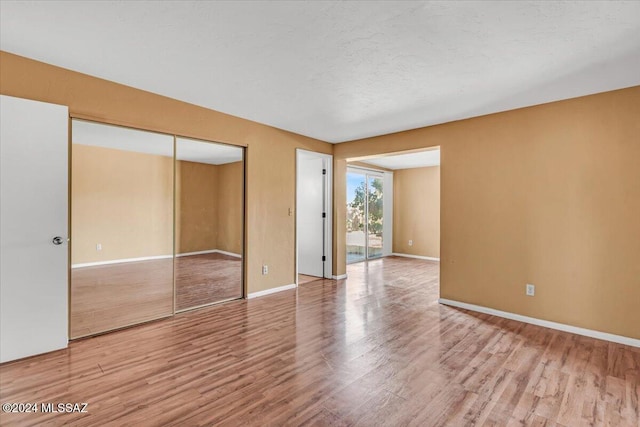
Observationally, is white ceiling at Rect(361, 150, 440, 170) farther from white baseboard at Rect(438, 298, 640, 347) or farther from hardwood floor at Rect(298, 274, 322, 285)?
white baseboard at Rect(438, 298, 640, 347)

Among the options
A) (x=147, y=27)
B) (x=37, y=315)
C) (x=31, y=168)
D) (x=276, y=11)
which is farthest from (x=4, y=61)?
(x=276, y=11)

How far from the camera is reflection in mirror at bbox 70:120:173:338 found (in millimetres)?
2963

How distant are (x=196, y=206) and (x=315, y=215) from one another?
236 centimetres

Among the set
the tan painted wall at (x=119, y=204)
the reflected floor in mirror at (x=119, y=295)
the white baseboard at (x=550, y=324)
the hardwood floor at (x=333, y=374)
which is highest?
the tan painted wall at (x=119, y=204)

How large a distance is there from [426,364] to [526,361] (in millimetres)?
880

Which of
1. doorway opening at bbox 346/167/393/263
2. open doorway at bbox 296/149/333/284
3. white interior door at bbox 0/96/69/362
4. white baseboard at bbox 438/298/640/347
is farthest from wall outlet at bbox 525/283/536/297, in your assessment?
white interior door at bbox 0/96/69/362

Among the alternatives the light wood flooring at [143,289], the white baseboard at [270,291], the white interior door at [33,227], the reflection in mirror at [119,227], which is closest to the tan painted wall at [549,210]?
the white baseboard at [270,291]

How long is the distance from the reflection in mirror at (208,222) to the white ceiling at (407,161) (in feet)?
10.9

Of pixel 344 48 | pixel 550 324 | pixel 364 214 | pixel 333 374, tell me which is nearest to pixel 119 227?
pixel 333 374

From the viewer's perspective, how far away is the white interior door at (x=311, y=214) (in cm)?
566

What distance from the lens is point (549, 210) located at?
3.38 meters

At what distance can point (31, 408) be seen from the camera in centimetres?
193

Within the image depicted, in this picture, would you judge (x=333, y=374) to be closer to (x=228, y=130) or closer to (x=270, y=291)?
(x=270, y=291)

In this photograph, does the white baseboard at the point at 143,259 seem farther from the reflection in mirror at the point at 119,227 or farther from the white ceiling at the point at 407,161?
the white ceiling at the point at 407,161
